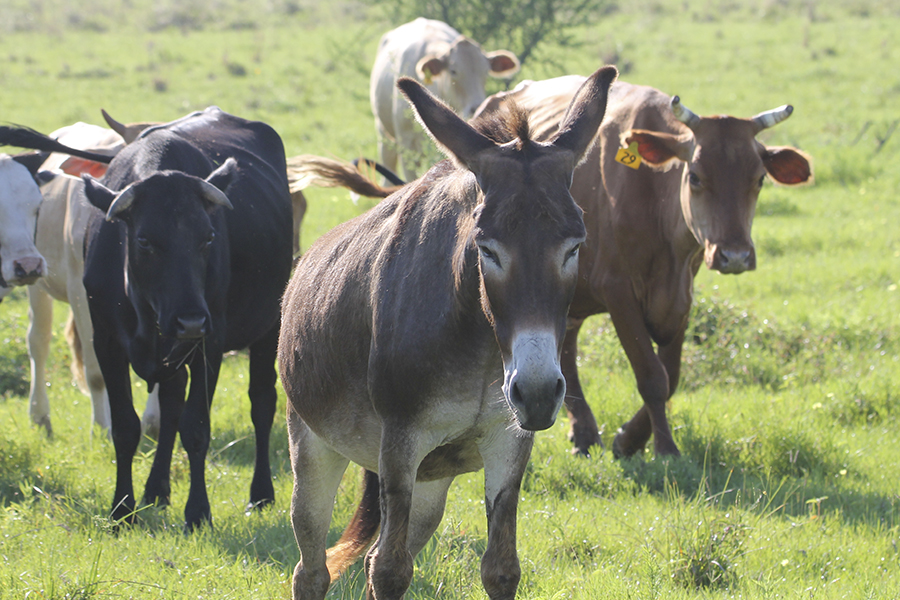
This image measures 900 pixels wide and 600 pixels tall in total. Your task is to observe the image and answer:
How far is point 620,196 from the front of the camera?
233 inches

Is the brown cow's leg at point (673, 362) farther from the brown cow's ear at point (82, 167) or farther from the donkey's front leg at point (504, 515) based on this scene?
the brown cow's ear at point (82, 167)

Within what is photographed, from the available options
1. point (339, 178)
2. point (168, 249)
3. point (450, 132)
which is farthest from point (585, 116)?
point (168, 249)

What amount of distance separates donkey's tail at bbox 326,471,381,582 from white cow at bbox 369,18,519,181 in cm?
741

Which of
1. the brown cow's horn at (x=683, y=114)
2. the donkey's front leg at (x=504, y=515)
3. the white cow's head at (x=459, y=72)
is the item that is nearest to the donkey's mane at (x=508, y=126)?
the donkey's front leg at (x=504, y=515)

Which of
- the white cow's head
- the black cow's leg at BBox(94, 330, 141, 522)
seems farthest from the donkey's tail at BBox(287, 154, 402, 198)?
the white cow's head

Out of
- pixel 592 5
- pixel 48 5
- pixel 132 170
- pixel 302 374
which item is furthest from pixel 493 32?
pixel 48 5

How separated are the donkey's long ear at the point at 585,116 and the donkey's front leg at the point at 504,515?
3.05ft

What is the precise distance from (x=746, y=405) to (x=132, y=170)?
4.12 m

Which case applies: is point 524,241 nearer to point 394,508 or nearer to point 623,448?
point 394,508

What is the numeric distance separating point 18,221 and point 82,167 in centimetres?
56

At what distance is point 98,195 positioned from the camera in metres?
4.74

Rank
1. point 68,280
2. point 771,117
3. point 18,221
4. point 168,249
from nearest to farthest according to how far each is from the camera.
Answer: point 168,249, point 771,117, point 18,221, point 68,280

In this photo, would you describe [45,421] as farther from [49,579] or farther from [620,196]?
[620,196]

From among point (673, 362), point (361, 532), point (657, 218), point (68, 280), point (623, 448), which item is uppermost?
point (657, 218)
